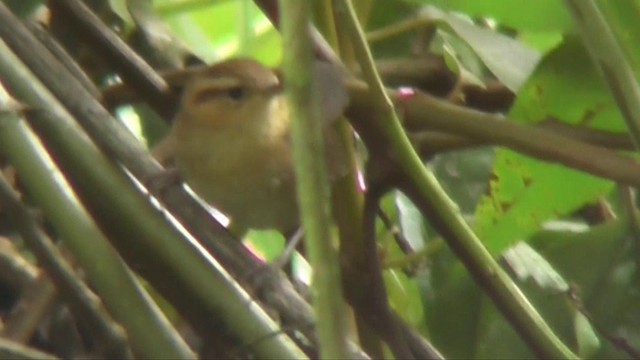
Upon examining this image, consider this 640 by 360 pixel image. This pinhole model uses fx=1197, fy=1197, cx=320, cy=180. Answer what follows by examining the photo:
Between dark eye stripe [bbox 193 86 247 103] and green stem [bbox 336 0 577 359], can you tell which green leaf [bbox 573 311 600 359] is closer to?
green stem [bbox 336 0 577 359]

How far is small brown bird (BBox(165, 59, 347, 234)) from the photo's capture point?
0.82m

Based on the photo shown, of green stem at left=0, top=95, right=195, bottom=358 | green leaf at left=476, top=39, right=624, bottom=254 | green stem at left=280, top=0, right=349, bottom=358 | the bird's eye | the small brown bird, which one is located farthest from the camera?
the bird's eye

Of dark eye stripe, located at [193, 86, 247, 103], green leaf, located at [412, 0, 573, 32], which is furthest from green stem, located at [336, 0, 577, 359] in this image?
dark eye stripe, located at [193, 86, 247, 103]

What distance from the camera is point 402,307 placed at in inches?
28.9

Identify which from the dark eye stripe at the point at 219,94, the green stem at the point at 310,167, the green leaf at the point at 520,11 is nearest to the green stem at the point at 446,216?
the green leaf at the point at 520,11

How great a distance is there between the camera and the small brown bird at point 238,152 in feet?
2.69

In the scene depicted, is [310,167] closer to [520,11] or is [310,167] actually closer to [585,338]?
[520,11]

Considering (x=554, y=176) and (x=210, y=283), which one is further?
(x=554, y=176)

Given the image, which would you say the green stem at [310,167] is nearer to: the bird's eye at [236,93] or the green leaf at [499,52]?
Answer: the green leaf at [499,52]

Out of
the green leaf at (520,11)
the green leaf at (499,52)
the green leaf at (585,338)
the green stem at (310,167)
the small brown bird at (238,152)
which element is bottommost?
the green leaf at (585,338)

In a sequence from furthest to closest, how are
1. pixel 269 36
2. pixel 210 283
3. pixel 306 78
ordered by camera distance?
pixel 269 36 → pixel 210 283 → pixel 306 78

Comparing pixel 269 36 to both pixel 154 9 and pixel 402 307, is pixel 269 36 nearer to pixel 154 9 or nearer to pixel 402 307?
pixel 154 9

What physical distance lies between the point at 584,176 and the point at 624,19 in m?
0.14

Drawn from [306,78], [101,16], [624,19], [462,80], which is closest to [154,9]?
[101,16]
